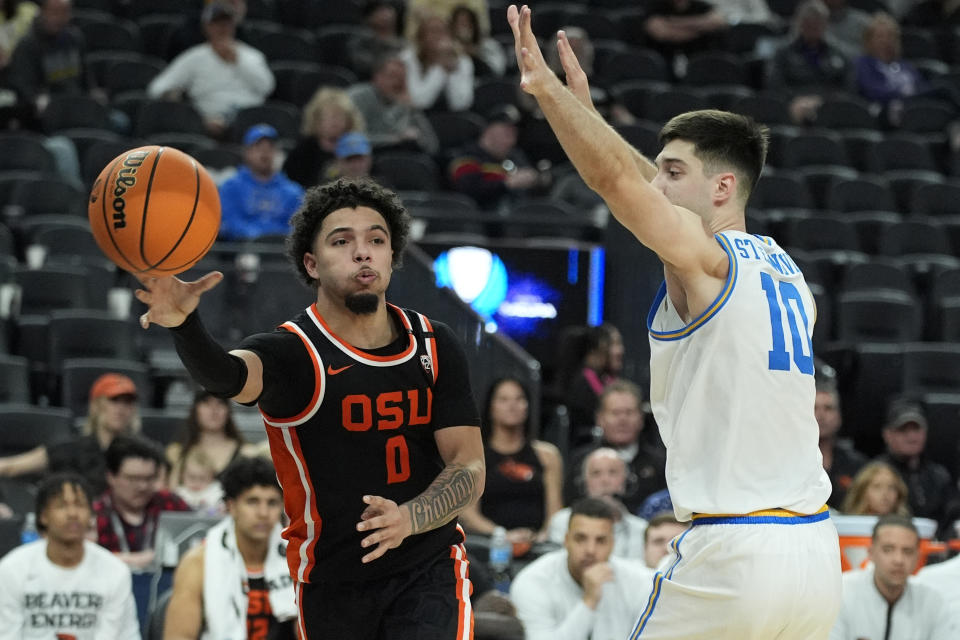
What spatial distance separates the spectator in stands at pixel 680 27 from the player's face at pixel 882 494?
7.86m

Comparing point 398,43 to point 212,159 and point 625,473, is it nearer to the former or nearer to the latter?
point 212,159

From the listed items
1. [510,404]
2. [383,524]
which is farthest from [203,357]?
[510,404]

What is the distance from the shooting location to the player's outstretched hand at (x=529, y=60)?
384 centimetres

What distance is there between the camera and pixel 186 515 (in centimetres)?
795

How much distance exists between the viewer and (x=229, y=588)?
7129 mm

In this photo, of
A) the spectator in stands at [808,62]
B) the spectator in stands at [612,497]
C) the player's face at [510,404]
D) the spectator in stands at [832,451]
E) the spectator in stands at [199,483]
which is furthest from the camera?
the spectator in stands at [808,62]

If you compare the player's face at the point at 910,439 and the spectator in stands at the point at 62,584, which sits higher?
the player's face at the point at 910,439

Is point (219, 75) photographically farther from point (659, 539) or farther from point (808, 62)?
point (659, 539)

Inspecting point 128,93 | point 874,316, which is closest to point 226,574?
point 874,316

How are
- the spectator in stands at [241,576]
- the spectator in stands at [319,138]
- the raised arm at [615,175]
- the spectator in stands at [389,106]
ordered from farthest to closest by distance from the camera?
the spectator in stands at [389,106], the spectator in stands at [319,138], the spectator in stands at [241,576], the raised arm at [615,175]

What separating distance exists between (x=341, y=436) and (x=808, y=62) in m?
12.6

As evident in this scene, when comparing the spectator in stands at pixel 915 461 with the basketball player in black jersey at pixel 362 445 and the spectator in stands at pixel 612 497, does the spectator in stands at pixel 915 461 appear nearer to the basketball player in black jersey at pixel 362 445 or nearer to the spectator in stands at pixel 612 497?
the spectator in stands at pixel 612 497

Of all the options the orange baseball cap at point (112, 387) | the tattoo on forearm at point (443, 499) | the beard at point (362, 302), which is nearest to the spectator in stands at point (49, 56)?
the orange baseball cap at point (112, 387)

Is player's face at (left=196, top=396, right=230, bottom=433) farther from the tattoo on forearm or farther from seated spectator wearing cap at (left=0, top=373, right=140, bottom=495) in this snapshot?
the tattoo on forearm
